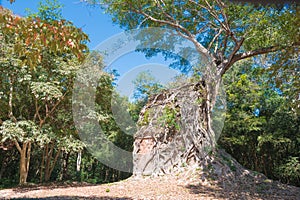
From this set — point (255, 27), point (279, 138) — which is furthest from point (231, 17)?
point (279, 138)

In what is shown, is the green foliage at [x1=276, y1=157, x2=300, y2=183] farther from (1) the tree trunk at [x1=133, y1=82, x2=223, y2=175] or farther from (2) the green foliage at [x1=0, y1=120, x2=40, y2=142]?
(2) the green foliage at [x1=0, y1=120, x2=40, y2=142]

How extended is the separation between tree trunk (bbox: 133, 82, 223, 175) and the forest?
147 millimetres

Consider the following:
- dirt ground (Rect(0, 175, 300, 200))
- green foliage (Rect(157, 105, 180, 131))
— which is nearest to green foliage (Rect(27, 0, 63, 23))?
green foliage (Rect(157, 105, 180, 131))

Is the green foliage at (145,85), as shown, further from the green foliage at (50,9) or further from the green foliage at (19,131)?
the green foliage at (19,131)

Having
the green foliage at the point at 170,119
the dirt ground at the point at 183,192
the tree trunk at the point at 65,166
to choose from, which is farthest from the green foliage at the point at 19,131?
the tree trunk at the point at 65,166

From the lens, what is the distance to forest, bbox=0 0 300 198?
6.64 metres

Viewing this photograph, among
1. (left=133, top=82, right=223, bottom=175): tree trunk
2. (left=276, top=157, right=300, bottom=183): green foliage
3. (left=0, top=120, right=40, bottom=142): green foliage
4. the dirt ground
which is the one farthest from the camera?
(left=276, top=157, right=300, bottom=183): green foliage

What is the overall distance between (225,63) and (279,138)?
325cm

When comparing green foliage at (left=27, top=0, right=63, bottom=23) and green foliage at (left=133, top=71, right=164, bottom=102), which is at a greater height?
green foliage at (left=27, top=0, right=63, bottom=23)

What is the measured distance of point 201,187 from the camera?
5.12 m

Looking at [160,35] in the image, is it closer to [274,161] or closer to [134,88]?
[134,88]

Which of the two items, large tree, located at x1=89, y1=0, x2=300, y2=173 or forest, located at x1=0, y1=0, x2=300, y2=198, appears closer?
large tree, located at x1=89, y1=0, x2=300, y2=173

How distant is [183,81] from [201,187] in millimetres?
5075

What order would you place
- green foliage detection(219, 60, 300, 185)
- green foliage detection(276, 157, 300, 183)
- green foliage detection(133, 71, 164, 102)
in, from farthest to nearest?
green foliage detection(133, 71, 164, 102), green foliage detection(219, 60, 300, 185), green foliage detection(276, 157, 300, 183)
